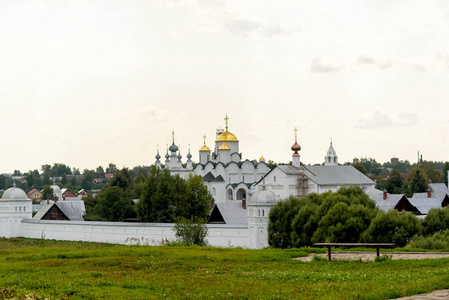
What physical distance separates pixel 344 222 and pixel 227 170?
113 ft

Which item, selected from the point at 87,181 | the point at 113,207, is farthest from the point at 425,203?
the point at 87,181

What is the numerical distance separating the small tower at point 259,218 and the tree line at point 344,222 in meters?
1.54

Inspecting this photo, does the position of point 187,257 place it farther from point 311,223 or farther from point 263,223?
point 263,223

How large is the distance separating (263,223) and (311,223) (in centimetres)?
426

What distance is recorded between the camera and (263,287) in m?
11.7

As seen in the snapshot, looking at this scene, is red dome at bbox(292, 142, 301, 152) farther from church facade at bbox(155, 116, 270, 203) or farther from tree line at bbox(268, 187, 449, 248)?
tree line at bbox(268, 187, 449, 248)

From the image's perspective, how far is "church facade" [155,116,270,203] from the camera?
6007 cm

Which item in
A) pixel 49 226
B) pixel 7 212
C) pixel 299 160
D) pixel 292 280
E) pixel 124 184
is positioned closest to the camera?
pixel 292 280

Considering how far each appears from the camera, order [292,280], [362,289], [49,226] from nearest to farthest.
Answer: [362,289], [292,280], [49,226]

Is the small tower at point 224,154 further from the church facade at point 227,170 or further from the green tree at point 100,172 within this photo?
the green tree at point 100,172

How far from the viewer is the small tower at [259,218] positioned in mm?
32250

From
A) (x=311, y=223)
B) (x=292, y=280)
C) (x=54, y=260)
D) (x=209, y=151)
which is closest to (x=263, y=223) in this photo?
(x=311, y=223)

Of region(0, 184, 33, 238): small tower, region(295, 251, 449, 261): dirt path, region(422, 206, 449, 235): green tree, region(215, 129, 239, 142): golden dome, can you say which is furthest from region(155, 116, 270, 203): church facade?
region(295, 251, 449, 261): dirt path

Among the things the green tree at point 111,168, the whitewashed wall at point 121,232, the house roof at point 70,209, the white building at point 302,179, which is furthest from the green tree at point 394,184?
the green tree at point 111,168
